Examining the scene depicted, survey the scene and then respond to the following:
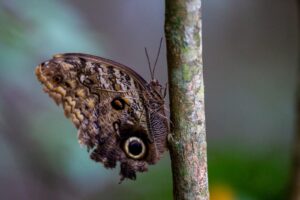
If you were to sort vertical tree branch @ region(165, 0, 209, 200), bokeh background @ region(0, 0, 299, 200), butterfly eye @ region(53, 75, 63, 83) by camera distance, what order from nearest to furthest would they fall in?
vertical tree branch @ region(165, 0, 209, 200), butterfly eye @ region(53, 75, 63, 83), bokeh background @ region(0, 0, 299, 200)

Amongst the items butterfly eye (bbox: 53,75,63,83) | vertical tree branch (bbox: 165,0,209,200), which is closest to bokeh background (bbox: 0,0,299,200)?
butterfly eye (bbox: 53,75,63,83)

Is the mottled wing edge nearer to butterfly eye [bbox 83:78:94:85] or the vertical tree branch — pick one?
butterfly eye [bbox 83:78:94:85]

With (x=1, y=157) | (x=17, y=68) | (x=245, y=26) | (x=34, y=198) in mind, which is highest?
(x=245, y=26)

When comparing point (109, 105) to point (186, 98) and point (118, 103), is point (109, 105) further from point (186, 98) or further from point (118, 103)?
point (186, 98)

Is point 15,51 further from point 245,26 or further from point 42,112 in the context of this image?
point 245,26

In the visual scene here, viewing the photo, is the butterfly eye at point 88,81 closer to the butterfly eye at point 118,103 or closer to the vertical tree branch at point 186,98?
the butterfly eye at point 118,103

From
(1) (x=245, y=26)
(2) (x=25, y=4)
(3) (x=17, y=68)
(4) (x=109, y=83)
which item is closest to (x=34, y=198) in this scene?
(3) (x=17, y=68)
